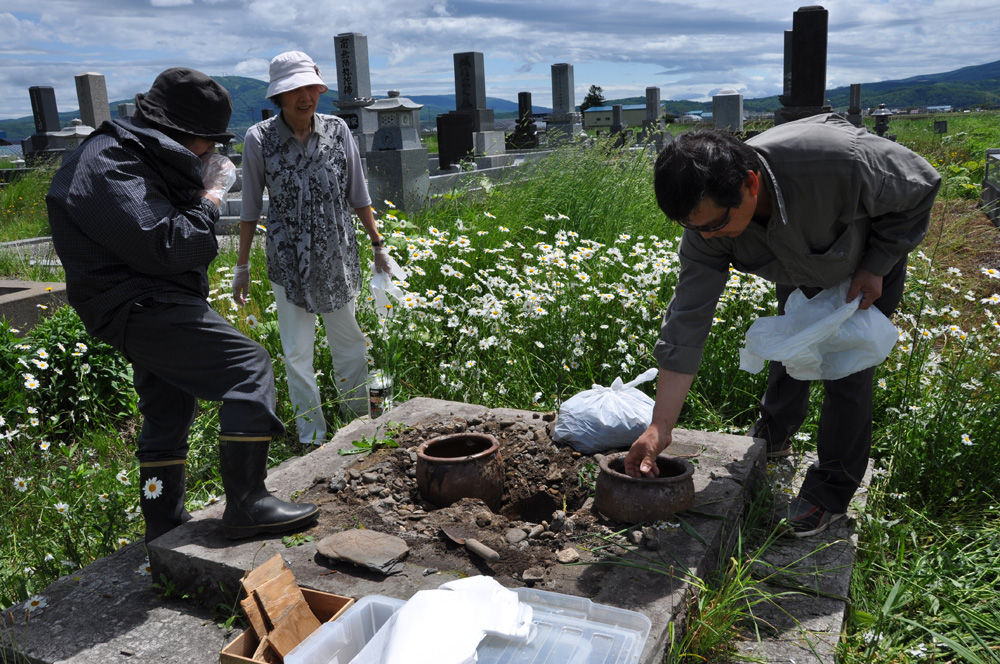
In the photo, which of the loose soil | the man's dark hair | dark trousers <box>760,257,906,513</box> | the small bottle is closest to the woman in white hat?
the small bottle

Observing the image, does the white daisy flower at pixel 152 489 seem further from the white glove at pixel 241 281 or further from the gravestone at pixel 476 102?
the gravestone at pixel 476 102

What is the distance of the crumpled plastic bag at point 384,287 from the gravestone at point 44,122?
644 inches

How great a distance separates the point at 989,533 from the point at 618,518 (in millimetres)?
1420

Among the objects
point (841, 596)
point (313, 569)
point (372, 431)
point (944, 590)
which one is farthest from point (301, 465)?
point (944, 590)

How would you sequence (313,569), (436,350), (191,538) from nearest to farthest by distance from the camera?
(313,569) → (191,538) → (436,350)

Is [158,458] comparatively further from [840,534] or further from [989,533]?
[989,533]

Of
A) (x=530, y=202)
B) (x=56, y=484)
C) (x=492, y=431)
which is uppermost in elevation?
(x=530, y=202)

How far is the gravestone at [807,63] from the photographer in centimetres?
779

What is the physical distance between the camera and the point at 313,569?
2578mm

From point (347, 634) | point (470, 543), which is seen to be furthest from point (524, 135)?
point (347, 634)

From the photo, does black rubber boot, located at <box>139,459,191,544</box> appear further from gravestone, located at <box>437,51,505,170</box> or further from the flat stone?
gravestone, located at <box>437,51,505,170</box>

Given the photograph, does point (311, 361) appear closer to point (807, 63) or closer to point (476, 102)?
point (807, 63)

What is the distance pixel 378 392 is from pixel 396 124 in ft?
23.6

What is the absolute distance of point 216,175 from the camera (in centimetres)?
294
